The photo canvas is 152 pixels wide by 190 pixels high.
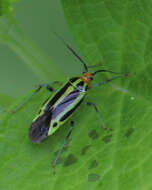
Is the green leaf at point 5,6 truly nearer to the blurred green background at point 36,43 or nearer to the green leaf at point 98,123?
the green leaf at point 98,123

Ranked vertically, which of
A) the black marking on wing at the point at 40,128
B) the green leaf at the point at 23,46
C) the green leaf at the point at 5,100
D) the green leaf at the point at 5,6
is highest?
the green leaf at the point at 5,6

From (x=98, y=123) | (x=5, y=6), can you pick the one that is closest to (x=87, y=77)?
(x=98, y=123)

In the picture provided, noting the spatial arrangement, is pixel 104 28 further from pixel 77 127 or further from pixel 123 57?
pixel 77 127

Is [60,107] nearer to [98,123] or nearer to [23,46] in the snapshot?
[98,123]

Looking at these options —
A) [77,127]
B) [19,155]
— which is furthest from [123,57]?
[19,155]

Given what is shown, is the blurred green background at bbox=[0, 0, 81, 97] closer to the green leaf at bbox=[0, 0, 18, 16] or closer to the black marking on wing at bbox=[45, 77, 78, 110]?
the black marking on wing at bbox=[45, 77, 78, 110]

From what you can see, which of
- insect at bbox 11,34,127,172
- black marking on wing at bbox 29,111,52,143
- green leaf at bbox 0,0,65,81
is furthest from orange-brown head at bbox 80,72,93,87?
black marking on wing at bbox 29,111,52,143

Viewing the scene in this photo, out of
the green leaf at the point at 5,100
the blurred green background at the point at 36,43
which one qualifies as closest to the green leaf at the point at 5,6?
the green leaf at the point at 5,100

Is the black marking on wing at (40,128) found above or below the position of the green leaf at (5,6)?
below
